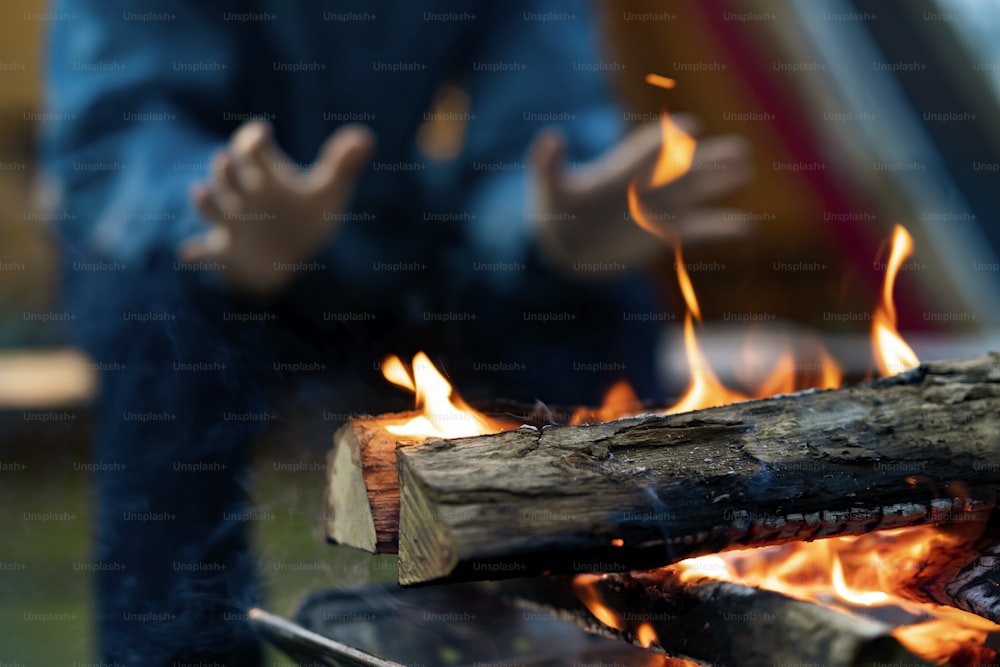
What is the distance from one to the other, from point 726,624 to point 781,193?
4.82m

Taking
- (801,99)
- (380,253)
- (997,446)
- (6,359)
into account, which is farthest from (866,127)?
(6,359)

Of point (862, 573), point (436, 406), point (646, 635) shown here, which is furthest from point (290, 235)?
point (862, 573)

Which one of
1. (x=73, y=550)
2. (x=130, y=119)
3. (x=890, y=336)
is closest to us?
(x=890, y=336)

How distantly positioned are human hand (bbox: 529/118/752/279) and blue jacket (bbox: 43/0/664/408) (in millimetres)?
165

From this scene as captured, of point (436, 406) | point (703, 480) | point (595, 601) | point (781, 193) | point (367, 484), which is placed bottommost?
point (595, 601)

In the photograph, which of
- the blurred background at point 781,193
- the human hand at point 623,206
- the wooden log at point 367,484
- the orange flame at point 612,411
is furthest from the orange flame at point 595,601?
the blurred background at point 781,193

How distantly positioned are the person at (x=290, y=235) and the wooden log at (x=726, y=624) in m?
0.62

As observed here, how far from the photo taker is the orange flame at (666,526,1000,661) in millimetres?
1611

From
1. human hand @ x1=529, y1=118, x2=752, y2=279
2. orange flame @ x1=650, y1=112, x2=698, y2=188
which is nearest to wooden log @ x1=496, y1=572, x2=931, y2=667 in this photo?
human hand @ x1=529, y1=118, x2=752, y2=279

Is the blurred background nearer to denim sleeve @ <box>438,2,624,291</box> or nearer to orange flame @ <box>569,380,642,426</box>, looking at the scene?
Result: denim sleeve @ <box>438,2,624,291</box>

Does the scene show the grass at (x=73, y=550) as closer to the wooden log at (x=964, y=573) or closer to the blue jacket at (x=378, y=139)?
the blue jacket at (x=378, y=139)

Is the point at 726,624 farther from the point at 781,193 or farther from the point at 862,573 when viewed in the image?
the point at 781,193

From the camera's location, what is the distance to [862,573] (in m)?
1.75

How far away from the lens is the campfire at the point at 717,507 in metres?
1.26
